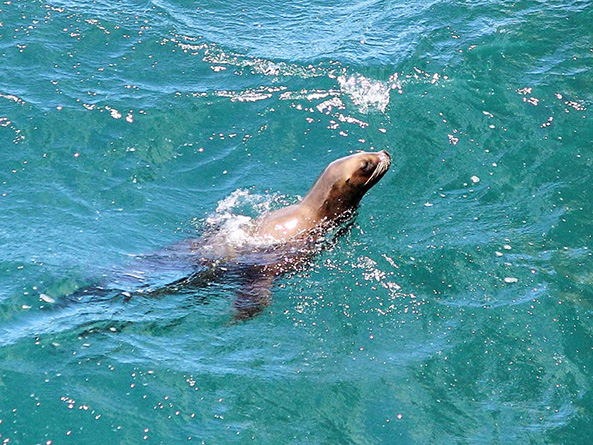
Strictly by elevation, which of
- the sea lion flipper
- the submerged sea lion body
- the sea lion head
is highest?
the sea lion head

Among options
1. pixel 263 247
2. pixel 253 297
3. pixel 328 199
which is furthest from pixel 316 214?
pixel 253 297

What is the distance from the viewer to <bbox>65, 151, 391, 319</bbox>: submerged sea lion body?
28.4ft

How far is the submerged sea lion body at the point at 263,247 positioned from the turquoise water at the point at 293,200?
16 cm

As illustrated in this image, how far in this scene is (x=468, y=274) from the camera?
29.7ft

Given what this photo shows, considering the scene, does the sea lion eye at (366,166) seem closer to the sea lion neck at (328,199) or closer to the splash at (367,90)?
the sea lion neck at (328,199)

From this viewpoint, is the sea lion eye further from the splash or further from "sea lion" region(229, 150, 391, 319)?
the splash

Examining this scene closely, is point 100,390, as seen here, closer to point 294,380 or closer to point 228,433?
point 228,433

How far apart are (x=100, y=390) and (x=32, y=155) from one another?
13.2ft

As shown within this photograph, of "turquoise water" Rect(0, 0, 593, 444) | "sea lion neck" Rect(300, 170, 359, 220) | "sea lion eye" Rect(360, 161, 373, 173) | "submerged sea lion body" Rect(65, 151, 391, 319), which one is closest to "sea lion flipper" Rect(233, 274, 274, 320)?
"submerged sea lion body" Rect(65, 151, 391, 319)

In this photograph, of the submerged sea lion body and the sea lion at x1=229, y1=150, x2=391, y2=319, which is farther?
the sea lion at x1=229, y1=150, x2=391, y2=319

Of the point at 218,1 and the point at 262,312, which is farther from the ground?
the point at 218,1

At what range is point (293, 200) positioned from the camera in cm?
1009

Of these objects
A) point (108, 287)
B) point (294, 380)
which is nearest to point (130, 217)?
point (108, 287)

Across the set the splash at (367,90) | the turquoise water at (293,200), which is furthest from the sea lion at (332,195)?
the splash at (367,90)
